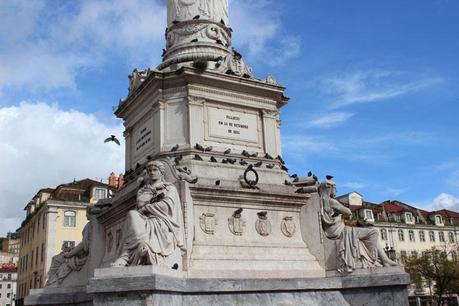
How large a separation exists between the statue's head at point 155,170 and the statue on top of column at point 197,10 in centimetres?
680

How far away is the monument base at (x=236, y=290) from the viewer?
1071 cm

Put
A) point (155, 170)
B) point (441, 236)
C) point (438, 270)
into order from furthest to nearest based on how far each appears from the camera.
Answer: point (441, 236) → point (438, 270) → point (155, 170)

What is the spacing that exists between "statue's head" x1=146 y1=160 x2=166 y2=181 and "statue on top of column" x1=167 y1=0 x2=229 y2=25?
6.80 metres

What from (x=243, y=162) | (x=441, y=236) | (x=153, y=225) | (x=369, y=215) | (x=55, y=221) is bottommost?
(x=153, y=225)

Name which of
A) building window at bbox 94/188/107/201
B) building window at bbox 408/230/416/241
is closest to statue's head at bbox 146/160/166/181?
building window at bbox 94/188/107/201

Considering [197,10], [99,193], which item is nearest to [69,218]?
[99,193]

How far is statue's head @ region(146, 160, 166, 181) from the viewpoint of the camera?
514 inches

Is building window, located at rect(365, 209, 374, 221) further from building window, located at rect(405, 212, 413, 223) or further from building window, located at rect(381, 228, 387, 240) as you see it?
building window, located at rect(405, 212, 413, 223)

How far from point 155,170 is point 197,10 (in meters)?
7.27

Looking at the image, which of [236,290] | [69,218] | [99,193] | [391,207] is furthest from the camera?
[391,207]

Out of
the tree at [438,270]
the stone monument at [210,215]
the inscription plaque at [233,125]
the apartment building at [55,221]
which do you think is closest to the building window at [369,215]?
the tree at [438,270]

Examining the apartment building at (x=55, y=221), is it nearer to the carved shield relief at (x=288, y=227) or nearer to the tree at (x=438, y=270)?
the tree at (x=438, y=270)

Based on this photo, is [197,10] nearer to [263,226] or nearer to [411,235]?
[263,226]

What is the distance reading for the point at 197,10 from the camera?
18.3 metres
